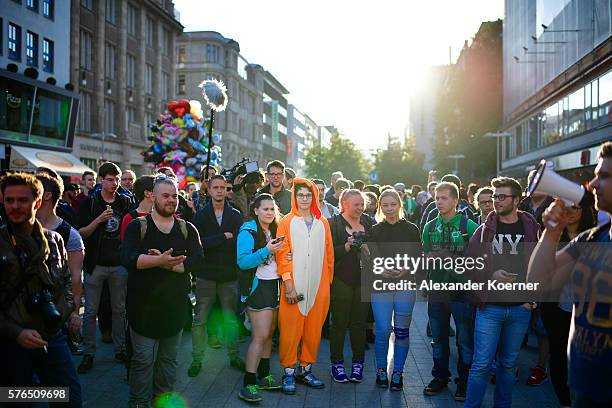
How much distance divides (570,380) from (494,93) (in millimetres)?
54643

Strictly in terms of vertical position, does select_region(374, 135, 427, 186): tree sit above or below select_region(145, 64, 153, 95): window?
below

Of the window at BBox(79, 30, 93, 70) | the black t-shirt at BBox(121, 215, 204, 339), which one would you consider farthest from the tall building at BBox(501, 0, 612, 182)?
the window at BBox(79, 30, 93, 70)

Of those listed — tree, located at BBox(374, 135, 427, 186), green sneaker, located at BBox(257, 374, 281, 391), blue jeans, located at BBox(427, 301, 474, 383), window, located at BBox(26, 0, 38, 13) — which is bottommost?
green sneaker, located at BBox(257, 374, 281, 391)

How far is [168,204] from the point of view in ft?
16.6

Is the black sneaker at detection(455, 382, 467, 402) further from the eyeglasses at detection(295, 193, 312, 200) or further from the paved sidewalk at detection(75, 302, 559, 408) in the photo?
the eyeglasses at detection(295, 193, 312, 200)

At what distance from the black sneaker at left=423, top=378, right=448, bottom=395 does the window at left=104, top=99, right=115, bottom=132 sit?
3831 cm

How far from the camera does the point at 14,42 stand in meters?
28.0

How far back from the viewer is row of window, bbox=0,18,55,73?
2770 cm

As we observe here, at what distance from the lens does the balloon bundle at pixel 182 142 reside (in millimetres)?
13438

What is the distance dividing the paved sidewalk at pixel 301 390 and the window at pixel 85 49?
34637 millimetres

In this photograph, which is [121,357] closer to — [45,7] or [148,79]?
[45,7]

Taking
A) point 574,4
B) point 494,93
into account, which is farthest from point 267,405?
point 494,93

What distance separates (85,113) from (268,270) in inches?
1410

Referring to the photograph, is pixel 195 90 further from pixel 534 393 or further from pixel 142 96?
pixel 534 393
